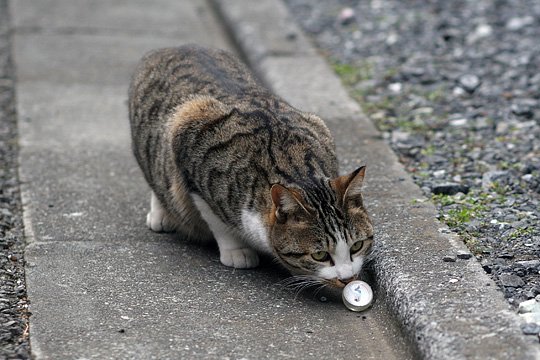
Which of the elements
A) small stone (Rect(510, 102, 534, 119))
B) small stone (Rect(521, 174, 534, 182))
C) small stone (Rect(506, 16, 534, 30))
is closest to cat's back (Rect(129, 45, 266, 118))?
small stone (Rect(521, 174, 534, 182))

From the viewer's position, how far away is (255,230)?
412 cm

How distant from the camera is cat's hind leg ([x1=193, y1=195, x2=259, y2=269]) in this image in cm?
436

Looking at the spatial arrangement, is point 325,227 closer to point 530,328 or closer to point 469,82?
point 530,328

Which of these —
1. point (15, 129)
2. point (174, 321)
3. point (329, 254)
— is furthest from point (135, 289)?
point (15, 129)

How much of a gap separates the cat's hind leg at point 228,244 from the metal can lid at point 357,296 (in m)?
0.58

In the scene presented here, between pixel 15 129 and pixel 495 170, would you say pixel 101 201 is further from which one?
pixel 495 170

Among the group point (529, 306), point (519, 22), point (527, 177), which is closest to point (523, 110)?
point (527, 177)

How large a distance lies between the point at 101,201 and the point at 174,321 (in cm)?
152

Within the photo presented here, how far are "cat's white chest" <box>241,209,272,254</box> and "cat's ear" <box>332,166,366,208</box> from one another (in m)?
0.39

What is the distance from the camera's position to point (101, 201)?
5.14m

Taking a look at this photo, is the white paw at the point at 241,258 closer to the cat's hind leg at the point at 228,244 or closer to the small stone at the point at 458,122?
the cat's hind leg at the point at 228,244

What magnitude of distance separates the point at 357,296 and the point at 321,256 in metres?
0.25

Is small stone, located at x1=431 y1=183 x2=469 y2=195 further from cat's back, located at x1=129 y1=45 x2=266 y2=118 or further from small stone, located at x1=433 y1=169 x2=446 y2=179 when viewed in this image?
cat's back, located at x1=129 y1=45 x2=266 y2=118

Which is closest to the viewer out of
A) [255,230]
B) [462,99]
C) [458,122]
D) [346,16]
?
[255,230]
